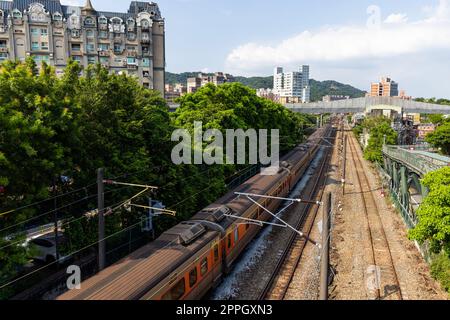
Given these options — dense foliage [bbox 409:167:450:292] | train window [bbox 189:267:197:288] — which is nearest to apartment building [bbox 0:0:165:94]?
train window [bbox 189:267:197:288]

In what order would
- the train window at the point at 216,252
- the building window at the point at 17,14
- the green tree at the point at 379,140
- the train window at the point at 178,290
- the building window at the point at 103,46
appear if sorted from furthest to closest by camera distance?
the building window at the point at 103,46 → the building window at the point at 17,14 → the green tree at the point at 379,140 → the train window at the point at 216,252 → the train window at the point at 178,290

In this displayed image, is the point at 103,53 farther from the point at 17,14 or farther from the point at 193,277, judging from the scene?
the point at 193,277

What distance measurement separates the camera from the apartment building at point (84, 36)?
179ft

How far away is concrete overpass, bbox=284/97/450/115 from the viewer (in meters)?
72.6

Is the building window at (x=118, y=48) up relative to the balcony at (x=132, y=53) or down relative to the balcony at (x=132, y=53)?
up

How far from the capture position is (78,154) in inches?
634

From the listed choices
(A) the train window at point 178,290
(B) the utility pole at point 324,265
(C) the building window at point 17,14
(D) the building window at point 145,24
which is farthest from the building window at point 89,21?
(B) the utility pole at point 324,265

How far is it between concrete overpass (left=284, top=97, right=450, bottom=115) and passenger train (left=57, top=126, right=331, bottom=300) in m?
61.4

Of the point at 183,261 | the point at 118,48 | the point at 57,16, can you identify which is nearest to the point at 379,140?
the point at 183,261

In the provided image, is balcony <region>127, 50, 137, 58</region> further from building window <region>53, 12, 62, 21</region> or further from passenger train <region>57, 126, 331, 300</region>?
passenger train <region>57, 126, 331, 300</region>

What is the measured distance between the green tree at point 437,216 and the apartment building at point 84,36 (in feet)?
175

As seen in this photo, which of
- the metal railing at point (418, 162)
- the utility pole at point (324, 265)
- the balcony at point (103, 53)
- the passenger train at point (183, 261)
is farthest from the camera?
the balcony at point (103, 53)

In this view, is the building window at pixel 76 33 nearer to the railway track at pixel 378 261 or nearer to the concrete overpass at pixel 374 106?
the concrete overpass at pixel 374 106
